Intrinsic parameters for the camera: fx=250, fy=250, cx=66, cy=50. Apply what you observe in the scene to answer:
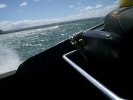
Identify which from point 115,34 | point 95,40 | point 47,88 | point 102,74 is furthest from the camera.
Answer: point 47,88

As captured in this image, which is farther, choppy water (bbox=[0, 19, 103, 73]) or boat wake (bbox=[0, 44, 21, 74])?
choppy water (bbox=[0, 19, 103, 73])

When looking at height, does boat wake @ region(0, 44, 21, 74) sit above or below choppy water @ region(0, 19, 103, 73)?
above

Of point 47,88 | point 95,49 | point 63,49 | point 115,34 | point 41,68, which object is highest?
point 115,34

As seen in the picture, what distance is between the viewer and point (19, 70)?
3.13 m

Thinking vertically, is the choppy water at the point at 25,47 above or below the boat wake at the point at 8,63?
below

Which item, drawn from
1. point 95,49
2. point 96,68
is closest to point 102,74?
point 96,68

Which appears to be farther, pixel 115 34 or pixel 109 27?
pixel 109 27

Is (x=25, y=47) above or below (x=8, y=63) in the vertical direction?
below

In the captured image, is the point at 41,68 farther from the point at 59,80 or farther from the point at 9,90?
the point at 9,90

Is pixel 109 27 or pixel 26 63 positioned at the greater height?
pixel 109 27

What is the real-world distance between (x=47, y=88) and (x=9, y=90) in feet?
1.56

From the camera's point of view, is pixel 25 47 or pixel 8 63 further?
pixel 25 47

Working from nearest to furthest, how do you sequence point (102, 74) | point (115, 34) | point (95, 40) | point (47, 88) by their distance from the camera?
point (115, 34)
point (95, 40)
point (102, 74)
point (47, 88)

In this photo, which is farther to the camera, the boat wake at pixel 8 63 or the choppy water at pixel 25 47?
the choppy water at pixel 25 47
